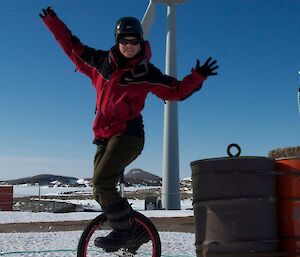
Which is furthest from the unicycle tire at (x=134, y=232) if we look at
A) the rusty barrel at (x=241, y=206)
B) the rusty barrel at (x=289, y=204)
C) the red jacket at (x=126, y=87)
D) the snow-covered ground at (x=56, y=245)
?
the snow-covered ground at (x=56, y=245)

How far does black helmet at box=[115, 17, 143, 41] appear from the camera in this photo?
3.85m

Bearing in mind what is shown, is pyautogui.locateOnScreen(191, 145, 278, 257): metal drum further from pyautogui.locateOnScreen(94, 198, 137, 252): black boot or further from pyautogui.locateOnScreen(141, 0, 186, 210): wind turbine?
pyautogui.locateOnScreen(141, 0, 186, 210): wind turbine

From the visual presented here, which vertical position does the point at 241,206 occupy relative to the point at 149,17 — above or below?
below

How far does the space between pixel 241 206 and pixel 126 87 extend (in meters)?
1.32

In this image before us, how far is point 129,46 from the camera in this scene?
12.8 ft

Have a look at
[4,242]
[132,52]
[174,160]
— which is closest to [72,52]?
[132,52]

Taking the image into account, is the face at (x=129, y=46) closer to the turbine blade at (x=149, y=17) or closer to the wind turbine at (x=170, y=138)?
the turbine blade at (x=149, y=17)

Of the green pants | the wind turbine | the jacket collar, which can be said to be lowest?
the green pants

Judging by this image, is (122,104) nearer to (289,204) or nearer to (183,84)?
(183,84)

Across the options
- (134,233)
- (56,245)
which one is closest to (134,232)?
(134,233)

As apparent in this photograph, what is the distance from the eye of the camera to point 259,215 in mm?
3326

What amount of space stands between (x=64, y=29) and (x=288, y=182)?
7.71 ft

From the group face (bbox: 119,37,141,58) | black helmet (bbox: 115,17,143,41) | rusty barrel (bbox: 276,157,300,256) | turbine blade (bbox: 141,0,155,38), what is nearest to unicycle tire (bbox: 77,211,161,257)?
rusty barrel (bbox: 276,157,300,256)

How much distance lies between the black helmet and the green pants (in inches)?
32.7
